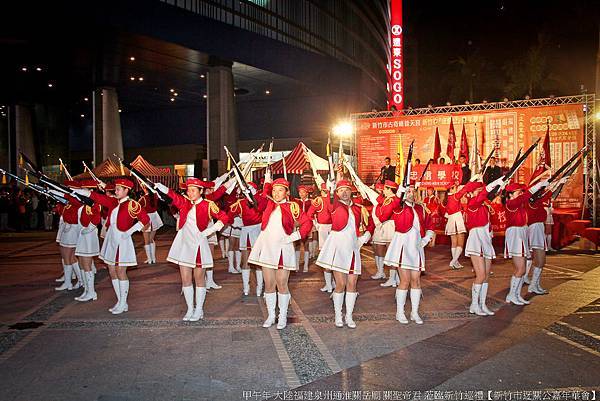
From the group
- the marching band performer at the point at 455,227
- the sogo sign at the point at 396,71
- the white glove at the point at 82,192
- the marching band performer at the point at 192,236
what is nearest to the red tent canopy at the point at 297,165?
the marching band performer at the point at 455,227

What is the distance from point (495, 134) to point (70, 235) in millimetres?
15232

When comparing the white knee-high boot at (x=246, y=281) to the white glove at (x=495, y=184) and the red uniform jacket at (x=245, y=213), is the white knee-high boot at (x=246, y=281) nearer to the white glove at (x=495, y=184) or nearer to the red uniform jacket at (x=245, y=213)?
the red uniform jacket at (x=245, y=213)

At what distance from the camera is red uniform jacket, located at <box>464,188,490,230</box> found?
326 inches

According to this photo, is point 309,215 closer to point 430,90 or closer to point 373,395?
point 373,395

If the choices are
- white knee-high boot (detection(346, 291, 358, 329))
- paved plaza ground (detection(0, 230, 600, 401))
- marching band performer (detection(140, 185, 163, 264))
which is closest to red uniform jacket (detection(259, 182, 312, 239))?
white knee-high boot (detection(346, 291, 358, 329))

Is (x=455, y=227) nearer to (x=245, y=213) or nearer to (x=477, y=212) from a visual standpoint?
(x=477, y=212)

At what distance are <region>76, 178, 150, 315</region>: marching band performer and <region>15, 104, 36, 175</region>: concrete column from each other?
29.0 meters

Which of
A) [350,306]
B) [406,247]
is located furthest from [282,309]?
[406,247]

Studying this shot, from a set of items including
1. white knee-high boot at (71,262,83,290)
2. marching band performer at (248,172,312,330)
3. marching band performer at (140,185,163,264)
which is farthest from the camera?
marching band performer at (140,185,163,264)

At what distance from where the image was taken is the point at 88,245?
9266 mm

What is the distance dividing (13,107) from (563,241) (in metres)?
32.7

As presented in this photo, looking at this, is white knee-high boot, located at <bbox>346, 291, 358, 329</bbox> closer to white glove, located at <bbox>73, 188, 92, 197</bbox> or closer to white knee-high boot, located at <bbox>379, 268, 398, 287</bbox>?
white knee-high boot, located at <bbox>379, 268, 398, 287</bbox>

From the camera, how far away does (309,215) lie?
760cm

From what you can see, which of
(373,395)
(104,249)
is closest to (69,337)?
(104,249)
